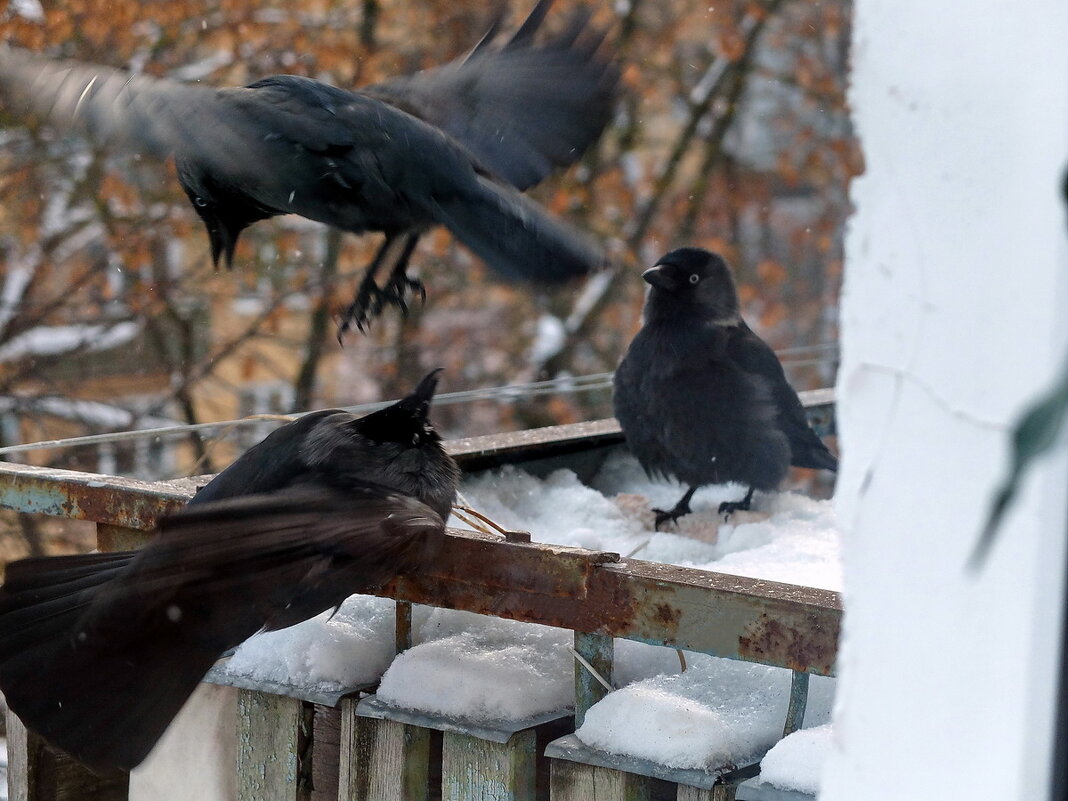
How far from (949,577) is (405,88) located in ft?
6.84

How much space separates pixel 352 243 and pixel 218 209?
4828 mm

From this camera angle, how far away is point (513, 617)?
151 centimetres

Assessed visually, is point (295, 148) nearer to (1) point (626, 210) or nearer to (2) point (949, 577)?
(2) point (949, 577)

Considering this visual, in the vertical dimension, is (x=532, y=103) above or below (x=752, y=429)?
above

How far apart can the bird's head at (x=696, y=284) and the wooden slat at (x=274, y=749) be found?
1650 mm

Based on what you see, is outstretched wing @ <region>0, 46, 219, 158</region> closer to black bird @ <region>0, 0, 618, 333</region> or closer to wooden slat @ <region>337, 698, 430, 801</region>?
black bird @ <region>0, 0, 618, 333</region>

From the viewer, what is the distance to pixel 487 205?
1992 mm

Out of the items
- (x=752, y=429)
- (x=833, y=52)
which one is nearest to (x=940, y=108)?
(x=752, y=429)

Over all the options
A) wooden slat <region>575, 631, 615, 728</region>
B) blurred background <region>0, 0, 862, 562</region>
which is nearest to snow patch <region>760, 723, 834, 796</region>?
wooden slat <region>575, 631, 615, 728</region>

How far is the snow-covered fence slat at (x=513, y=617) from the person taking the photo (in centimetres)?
131

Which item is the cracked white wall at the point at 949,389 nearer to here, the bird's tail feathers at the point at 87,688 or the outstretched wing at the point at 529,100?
the bird's tail feathers at the point at 87,688

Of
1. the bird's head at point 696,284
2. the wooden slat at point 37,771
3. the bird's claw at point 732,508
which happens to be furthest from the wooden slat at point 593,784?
the bird's head at point 696,284

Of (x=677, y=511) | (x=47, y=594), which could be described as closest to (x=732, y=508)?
(x=677, y=511)

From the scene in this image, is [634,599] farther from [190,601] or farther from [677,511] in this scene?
[677,511]
